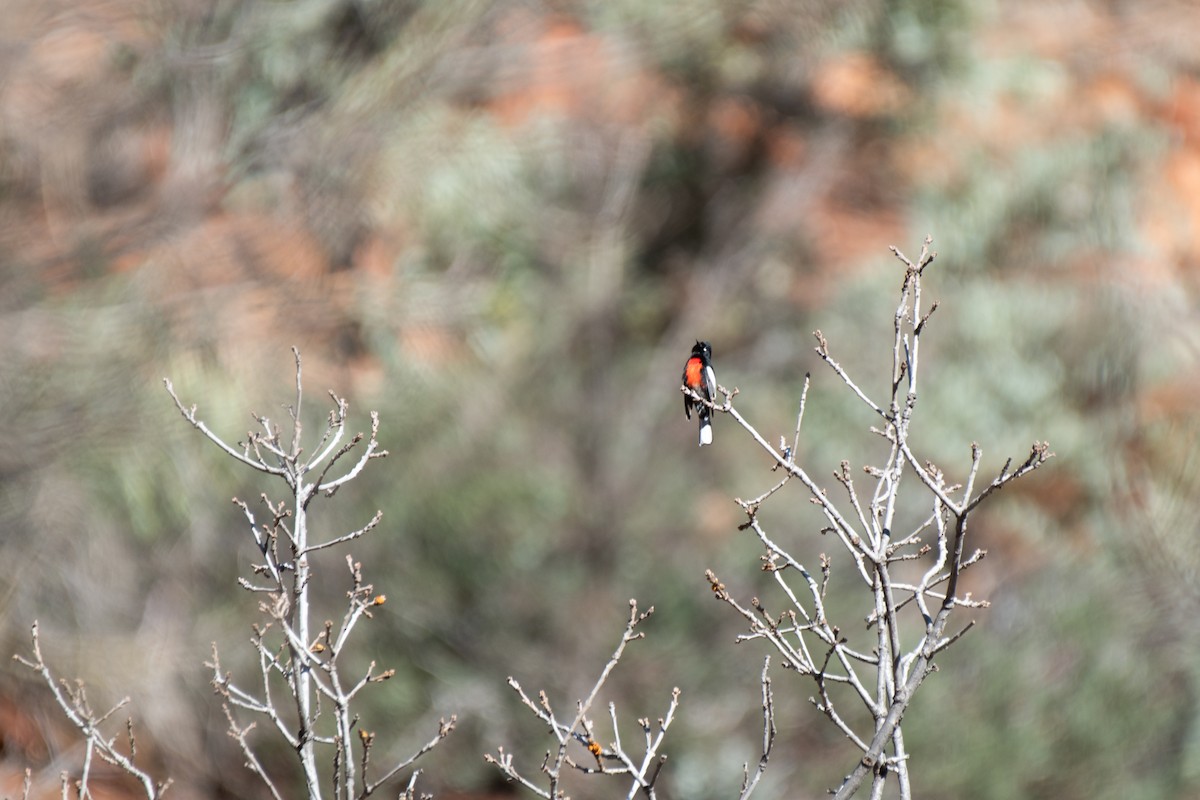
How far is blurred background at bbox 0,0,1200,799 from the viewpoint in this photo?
621cm

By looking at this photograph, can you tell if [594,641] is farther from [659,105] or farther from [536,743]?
[659,105]

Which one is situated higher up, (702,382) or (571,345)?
(571,345)

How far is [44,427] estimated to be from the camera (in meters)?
5.76

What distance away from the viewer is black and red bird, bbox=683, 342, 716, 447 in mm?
3221

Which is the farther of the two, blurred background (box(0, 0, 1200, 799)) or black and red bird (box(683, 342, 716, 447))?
blurred background (box(0, 0, 1200, 799))

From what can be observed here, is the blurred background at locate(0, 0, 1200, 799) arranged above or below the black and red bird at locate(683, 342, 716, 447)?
above

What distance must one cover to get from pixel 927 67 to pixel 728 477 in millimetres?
3645

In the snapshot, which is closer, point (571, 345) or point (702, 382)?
point (702, 382)

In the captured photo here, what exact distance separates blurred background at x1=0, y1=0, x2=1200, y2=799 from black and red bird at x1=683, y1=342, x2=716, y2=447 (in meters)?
2.69

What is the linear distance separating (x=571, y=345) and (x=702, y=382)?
4225 millimetres

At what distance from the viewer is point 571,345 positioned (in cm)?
816

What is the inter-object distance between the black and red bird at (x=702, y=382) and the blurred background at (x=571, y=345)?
2690mm

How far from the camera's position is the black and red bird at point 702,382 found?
127 inches

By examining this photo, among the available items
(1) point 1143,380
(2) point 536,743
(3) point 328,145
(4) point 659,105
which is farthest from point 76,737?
(1) point 1143,380
